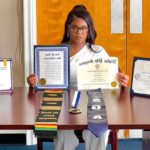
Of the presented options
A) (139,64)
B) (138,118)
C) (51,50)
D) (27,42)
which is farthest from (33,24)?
(138,118)

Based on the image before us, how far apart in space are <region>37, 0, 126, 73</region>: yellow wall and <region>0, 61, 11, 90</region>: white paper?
0.91 metres

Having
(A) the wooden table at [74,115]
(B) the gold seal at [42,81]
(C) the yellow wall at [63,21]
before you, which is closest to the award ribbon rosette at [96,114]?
(A) the wooden table at [74,115]

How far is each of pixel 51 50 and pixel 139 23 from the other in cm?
113

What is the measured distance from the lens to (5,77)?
1.86m

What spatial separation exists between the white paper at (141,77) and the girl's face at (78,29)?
50 centimetres

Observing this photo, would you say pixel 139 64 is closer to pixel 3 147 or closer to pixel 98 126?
pixel 98 126

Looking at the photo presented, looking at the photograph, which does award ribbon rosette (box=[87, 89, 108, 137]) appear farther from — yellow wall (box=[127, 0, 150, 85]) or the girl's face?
yellow wall (box=[127, 0, 150, 85])

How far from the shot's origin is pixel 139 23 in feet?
8.98

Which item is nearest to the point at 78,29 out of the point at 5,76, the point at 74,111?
the point at 5,76

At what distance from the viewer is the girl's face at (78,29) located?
207cm

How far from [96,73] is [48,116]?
63 cm

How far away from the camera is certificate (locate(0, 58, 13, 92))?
6.11ft

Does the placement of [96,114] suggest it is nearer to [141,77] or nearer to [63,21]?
[141,77]

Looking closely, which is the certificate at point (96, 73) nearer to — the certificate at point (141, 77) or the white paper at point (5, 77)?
the certificate at point (141, 77)
